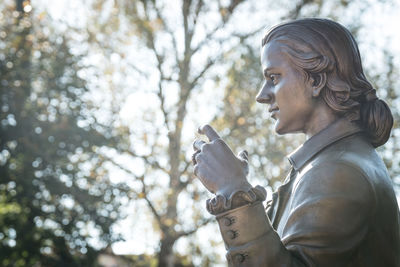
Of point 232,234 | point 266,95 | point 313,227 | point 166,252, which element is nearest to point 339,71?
point 266,95

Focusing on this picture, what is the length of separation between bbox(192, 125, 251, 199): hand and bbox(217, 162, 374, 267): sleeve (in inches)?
4.2

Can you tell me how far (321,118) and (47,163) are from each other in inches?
452

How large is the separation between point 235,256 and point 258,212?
0.59 feet

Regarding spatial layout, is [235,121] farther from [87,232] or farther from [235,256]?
[235,256]

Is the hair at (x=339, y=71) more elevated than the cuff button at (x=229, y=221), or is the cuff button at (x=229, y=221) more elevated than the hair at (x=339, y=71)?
the hair at (x=339, y=71)

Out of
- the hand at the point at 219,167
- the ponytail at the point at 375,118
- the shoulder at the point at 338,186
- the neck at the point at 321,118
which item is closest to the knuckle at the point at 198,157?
the hand at the point at 219,167

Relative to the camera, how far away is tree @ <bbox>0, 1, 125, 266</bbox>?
42.9ft

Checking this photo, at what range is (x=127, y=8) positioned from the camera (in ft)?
54.2

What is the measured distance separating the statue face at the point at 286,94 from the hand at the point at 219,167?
0.30m

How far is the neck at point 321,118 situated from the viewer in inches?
99.0

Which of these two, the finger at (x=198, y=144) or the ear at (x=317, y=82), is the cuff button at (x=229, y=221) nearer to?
the finger at (x=198, y=144)

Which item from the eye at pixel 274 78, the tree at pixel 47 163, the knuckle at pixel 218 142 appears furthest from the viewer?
the tree at pixel 47 163

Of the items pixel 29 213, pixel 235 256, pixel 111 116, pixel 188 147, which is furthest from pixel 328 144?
pixel 188 147

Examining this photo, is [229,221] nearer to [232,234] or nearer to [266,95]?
[232,234]
